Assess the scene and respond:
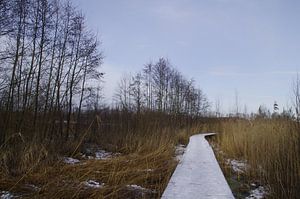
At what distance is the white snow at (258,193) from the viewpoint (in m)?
5.44

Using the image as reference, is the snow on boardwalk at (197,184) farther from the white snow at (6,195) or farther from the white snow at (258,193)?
the white snow at (6,195)

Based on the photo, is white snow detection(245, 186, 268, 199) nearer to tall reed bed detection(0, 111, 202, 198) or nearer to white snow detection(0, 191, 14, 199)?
tall reed bed detection(0, 111, 202, 198)

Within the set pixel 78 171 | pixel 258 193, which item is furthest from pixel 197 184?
pixel 78 171

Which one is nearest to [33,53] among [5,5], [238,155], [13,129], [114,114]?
[5,5]

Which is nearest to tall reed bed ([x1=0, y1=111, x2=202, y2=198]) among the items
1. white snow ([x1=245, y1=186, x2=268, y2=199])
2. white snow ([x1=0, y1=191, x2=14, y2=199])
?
white snow ([x1=0, y1=191, x2=14, y2=199])

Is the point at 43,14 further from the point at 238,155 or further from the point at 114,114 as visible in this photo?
the point at 238,155

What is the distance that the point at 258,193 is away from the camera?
226 inches

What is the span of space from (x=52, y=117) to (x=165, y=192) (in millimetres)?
7409

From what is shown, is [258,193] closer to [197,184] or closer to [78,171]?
[197,184]

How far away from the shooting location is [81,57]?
51.1ft

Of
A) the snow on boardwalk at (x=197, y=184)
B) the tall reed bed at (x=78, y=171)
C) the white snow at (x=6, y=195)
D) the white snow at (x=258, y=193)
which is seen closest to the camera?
the white snow at (x=6, y=195)

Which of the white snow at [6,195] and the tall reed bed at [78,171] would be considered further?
the tall reed bed at [78,171]

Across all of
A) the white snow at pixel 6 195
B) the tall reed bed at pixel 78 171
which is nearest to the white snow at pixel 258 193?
the tall reed bed at pixel 78 171

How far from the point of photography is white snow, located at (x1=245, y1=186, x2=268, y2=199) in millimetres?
5438
